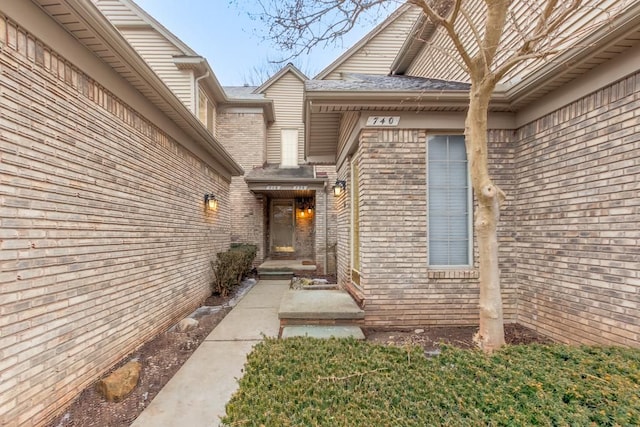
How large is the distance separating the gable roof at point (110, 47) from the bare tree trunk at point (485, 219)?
3.45m

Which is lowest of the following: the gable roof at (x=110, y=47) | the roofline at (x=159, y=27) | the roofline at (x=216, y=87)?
the gable roof at (x=110, y=47)

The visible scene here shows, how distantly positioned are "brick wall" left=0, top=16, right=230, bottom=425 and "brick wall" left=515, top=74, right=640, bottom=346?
5.17m

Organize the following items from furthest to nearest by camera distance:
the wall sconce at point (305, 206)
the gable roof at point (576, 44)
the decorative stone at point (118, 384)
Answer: the wall sconce at point (305, 206)
the decorative stone at point (118, 384)
the gable roof at point (576, 44)

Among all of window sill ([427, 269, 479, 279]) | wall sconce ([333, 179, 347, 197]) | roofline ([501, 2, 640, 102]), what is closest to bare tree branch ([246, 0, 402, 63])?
roofline ([501, 2, 640, 102])

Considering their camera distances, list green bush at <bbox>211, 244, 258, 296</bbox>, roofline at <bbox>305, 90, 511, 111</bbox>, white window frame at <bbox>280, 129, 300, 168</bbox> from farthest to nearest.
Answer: white window frame at <bbox>280, 129, 300, 168</bbox> → green bush at <bbox>211, 244, 258, 296</bbox> → roofline at <bbox>305, 90, 511, 111</bbox>

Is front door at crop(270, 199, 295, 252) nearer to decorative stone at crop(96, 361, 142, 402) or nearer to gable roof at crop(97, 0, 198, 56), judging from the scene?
gable roof at crop(97, 0, 198, 56)

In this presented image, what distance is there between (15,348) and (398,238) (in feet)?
13.1

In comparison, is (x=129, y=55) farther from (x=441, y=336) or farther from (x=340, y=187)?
(x=441, y=336)

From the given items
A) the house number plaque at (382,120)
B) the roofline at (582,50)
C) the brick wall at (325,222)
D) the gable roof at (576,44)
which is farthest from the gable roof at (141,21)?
the roofline at (582,50)

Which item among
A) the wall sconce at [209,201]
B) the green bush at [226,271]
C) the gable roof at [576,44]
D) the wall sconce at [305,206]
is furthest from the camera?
the wall sconce at [305,206]

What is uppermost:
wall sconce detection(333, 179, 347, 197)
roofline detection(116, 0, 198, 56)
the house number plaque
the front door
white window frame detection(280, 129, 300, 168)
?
roofline detection(116, 0, 198, 56)

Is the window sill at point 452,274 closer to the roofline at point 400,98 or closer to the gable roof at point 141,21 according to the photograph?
the roofline at point 400,98

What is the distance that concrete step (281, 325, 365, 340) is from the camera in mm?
3929

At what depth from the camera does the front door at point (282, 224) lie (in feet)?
42.6
